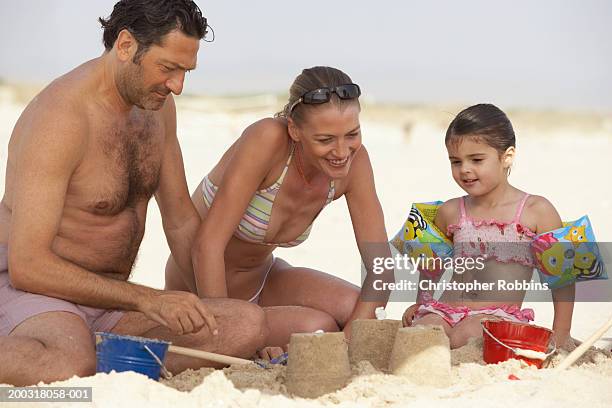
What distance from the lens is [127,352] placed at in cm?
355

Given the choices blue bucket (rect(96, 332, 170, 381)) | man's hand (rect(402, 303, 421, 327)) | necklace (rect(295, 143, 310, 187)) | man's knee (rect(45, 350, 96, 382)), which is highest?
necklace (rect(295, 143, 310, 187))

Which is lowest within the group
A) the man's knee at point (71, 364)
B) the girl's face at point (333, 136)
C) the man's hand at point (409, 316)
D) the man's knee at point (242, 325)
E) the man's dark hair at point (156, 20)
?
the man's knee at point (71, 364)

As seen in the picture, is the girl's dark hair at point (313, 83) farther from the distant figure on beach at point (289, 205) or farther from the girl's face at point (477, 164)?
the girl's face at point (477, 164)

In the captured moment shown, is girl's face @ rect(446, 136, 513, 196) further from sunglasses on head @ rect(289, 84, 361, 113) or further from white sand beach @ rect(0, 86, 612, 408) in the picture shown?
white sand beach @ rect(0, 86, 612, 408)

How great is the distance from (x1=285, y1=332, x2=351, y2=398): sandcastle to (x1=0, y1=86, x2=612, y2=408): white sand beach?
54 millimetres

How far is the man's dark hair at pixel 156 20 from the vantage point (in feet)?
12.9

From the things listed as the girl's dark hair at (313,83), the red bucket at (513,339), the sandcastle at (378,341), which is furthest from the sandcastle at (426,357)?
the girl's dark hair at (313,83)

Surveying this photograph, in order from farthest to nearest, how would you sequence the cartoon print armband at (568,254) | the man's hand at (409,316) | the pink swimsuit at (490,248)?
the man's hand at (409,316) < the pink swimsuit at (490,248) < the cartoon print armband at (568,254)

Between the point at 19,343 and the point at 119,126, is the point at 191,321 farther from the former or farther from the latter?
the point at 119,126

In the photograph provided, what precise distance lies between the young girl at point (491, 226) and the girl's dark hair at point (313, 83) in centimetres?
72

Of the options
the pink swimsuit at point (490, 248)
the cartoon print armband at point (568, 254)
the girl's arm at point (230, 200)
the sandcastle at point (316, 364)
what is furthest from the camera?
the pink swimsuit at point (490, 248)

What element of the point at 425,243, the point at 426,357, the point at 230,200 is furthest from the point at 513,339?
the point at 230,200

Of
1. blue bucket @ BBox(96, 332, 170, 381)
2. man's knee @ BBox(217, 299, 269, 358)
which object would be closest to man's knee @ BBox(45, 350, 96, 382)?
blue bucket @ BBox(96, 332, 170, 381)

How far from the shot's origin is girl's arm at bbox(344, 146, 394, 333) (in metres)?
4.71
